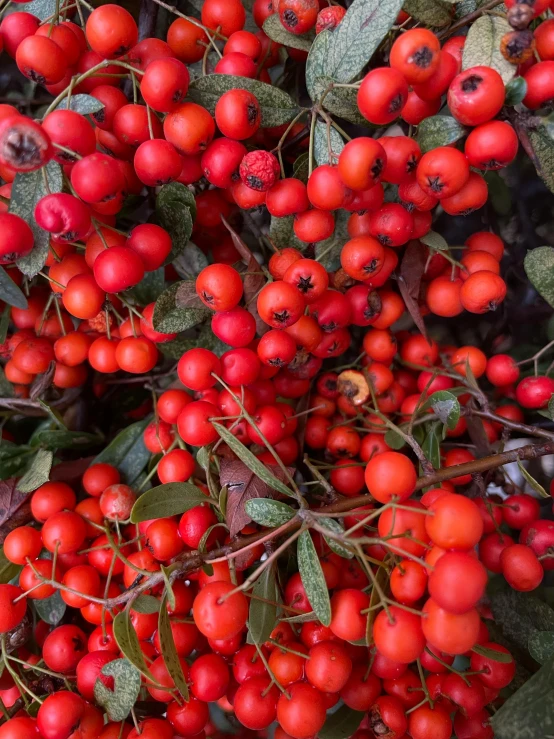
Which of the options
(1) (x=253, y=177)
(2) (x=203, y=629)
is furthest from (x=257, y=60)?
(2) (x=203, y=629)

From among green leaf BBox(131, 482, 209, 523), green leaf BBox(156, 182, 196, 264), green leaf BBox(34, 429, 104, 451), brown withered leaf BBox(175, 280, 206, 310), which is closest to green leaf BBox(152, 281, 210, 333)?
brown withered leaf BBox(175, 280, 206, 310)

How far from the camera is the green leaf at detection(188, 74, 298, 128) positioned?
106 centimetres

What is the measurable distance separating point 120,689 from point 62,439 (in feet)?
1.92

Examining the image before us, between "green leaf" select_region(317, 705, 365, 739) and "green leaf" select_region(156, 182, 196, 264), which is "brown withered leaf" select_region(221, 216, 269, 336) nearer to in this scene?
"green leaf" select_region(156, 182, 196, 264)

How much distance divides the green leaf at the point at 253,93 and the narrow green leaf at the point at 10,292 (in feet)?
1.73

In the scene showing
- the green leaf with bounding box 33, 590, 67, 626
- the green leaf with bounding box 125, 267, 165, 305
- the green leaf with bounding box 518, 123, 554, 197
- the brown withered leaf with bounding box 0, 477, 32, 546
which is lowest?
the green leaf with bounding box 33, 590, 67, 626

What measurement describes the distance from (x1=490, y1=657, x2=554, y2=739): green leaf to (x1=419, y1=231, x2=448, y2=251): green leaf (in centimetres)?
83

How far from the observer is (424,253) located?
1.25 m

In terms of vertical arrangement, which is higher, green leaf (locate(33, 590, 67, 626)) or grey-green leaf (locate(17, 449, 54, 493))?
grey-green leaf (locate(17, 449, 54, 493))

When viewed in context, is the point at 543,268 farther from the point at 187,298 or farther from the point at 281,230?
the point at 187,298

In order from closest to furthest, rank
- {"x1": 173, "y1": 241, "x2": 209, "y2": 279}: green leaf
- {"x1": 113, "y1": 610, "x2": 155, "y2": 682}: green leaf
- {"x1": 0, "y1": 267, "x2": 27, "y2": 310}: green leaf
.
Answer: {"x1": 113, "y1": 610, "x2": 155, "y2": 682}: green leaf < {"x1": 0, "y1": 267, "x2": 27, "y2": 310}: green leaf < {"x1": 173, "y1": 241, "x2": 209, "y2": 279}: green leaf

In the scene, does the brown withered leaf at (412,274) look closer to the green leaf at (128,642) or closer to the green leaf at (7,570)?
the green leaf at (128,642)

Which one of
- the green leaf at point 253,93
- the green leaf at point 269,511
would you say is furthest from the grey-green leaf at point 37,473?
the green leaf at point 253,93

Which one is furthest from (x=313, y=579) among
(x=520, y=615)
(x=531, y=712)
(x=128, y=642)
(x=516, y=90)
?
(x=516, y=90)
